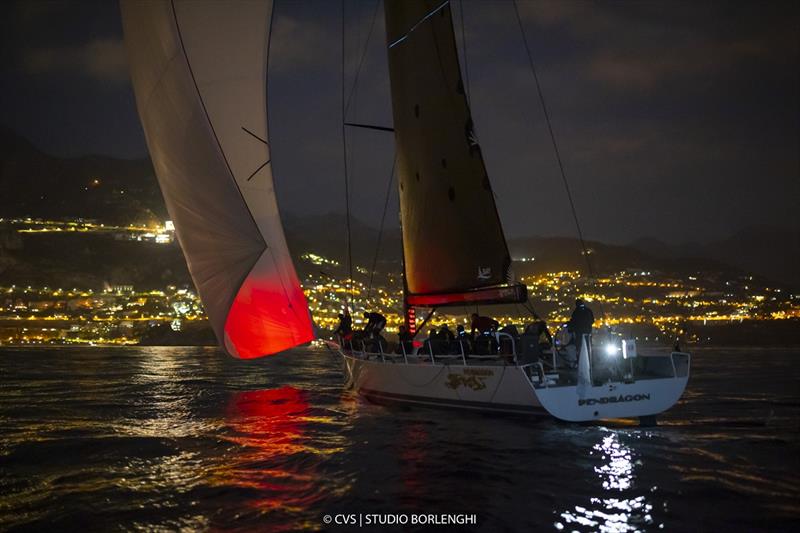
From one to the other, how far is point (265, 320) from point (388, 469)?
7.93m

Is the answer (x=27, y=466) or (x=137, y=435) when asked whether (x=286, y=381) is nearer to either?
(x=137, y=435)

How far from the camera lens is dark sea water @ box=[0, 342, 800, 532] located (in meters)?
8.34

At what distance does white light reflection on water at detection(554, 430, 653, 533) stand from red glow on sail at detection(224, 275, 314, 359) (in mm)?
9401

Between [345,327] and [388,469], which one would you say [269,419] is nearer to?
[345,327]

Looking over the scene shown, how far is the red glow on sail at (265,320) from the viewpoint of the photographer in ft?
56.9

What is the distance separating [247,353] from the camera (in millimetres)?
18094

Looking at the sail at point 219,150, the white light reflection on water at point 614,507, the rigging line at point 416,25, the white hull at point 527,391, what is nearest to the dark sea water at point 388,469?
the white light reflection on water at point 614,507

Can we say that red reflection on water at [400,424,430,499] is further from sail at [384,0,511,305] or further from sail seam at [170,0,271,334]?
sail seam at [170,0,271,334]

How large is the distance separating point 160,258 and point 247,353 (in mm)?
141883

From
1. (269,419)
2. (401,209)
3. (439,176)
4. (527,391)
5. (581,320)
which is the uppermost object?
(439,176)

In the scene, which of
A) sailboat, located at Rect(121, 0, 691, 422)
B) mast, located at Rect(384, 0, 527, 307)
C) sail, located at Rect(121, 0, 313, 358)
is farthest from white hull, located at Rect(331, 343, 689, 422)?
sail, located at Rect(121, 0, 313, 358)

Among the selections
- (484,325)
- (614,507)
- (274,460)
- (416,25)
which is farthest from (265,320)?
(614,507)

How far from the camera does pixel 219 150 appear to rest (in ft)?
49.9

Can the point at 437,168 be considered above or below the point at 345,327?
above
